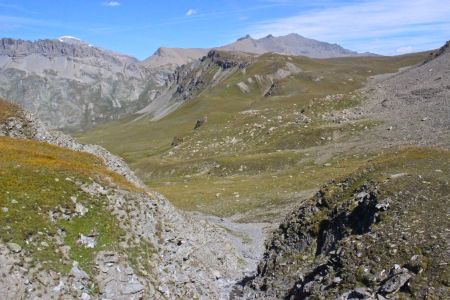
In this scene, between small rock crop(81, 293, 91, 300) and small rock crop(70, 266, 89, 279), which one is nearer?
small rock crop(81, 293, 91, 300)

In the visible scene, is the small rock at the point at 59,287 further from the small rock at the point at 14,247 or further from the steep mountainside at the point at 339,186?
the steep mountainside at the point at 339,186

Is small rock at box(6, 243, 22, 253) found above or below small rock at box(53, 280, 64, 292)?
above

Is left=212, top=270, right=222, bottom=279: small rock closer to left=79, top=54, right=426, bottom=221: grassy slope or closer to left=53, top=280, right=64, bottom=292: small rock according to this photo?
left=53, top=280, right=64, bottom=292: small rock

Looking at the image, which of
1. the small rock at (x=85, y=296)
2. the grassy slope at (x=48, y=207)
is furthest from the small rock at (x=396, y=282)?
the grassy slope at (x=48, y=207)

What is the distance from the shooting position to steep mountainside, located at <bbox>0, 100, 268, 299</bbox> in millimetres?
30984

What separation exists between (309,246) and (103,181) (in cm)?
1810

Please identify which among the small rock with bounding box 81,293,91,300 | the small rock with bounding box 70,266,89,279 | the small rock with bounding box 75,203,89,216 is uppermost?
the small rock with bounding box 75,203,89,216

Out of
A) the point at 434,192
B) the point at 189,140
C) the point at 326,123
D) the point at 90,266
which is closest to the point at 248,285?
the point at 90,266

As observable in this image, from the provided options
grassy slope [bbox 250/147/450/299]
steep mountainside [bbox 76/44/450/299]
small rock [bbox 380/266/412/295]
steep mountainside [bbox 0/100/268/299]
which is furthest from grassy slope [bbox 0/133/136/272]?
small rock [bbox 380/266/412/295]

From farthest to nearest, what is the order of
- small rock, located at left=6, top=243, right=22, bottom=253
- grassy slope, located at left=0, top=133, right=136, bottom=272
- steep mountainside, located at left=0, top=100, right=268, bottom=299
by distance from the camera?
grassy slope, located at left=0, top=133, right=136, bottom=272, steep mountainside, located at left=0, top=100, right=268, bottom=299, small rock, located at left=6, top=243, right=22, bottom=253

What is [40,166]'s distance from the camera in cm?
3991

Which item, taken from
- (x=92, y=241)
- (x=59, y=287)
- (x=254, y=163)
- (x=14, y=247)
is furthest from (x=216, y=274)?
(x=254, y=163)

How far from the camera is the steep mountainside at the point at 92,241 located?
3098 cm

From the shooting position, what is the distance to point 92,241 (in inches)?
1368
